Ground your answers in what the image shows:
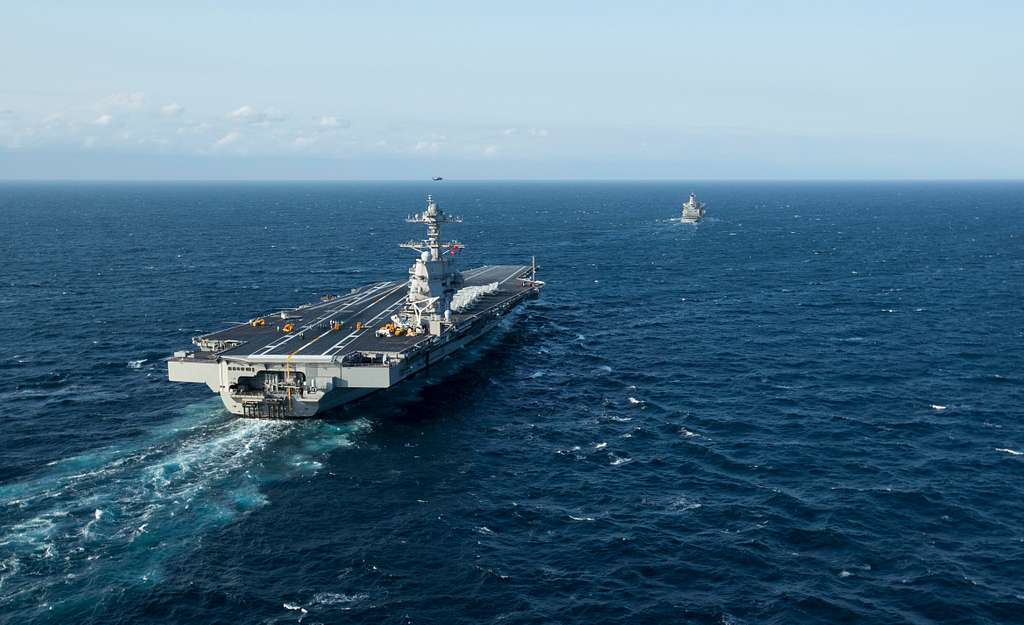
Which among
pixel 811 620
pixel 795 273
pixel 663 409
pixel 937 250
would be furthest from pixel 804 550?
pixel 937 250

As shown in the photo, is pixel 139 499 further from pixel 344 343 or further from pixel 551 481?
pixel 551 481

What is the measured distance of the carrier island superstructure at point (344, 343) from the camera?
221 feet

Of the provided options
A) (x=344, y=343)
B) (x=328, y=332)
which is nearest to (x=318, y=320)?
(x=328, y=332)

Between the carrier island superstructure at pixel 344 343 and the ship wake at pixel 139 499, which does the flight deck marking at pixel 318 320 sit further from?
the ship wake at pixel 139 499

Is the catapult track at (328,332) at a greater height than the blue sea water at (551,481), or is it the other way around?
the catapult track at (328,332)

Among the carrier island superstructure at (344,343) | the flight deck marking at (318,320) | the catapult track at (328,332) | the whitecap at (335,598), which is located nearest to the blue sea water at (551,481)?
the whitecap at (335,598)

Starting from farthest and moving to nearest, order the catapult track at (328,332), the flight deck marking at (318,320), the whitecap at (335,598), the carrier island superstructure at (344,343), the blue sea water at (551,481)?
the flight deck marking at (318,320)
the catapult track at (328,332)
the carrier island superstructure at (344,343)
the blue sea water at (551,481)
the whitecap at (335,598)

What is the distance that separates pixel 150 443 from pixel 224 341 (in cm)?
1426

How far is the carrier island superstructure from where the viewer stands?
221 feet

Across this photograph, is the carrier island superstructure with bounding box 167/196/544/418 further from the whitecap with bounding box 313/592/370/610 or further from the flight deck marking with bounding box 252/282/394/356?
the whitecap with bounding box 313/592/370/610

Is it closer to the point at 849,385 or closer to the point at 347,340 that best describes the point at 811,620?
the point at 849,385

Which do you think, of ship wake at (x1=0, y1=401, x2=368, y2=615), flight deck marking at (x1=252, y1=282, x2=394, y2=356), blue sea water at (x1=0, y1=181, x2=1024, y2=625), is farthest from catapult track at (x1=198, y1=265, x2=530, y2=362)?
ship wake at (x1=0, y1=401, x2=368, y2=615)

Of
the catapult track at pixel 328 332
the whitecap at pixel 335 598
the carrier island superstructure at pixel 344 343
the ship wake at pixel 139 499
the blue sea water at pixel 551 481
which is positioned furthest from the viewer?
the catapult track at pixel 328 332

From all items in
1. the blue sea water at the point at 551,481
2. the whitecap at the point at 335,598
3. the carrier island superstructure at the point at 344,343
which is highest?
the carrier island superstructure at the point at 344,343
